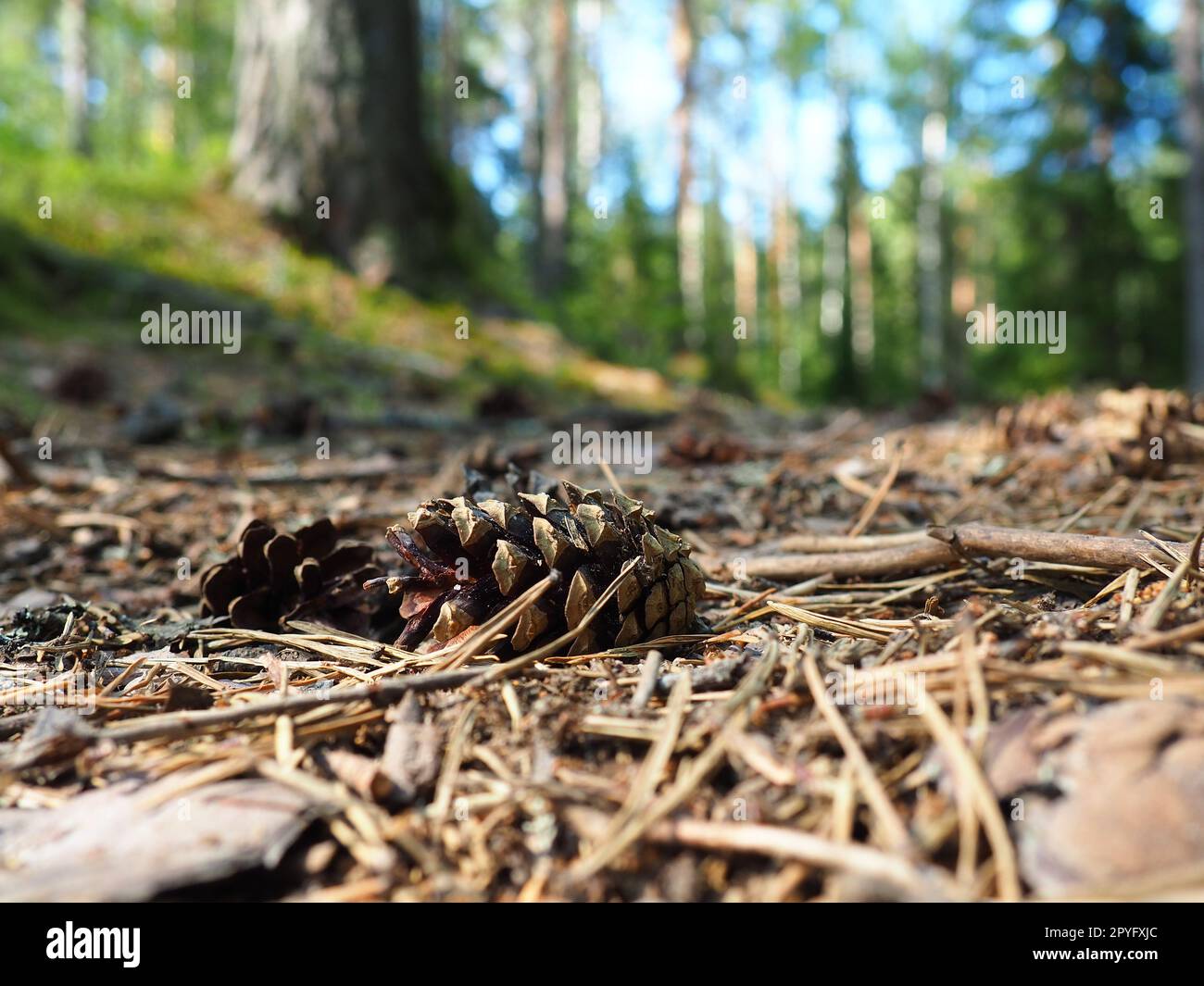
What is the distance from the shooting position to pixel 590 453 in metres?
3.50

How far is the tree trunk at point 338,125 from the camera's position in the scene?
621cm

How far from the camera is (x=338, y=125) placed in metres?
6.24

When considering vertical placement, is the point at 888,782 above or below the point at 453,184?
below

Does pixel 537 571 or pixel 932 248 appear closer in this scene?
pixel 537 571

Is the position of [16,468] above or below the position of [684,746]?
above

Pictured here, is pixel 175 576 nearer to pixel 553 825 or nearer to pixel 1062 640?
pixel 553 825

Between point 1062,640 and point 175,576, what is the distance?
195 centimetres

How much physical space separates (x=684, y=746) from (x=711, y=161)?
24446 mm

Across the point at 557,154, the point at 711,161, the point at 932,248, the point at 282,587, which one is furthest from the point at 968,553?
the point at 711,161

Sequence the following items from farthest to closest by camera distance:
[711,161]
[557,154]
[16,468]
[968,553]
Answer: [711,161]
[557,154]
[16,468]
[968,553]

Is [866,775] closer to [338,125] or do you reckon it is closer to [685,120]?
[338,125]

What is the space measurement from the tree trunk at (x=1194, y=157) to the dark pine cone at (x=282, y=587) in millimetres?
10634

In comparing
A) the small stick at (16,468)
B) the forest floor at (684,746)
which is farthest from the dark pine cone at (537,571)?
the small stick at (16,468)

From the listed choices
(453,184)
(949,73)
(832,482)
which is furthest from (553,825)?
(949,73)
